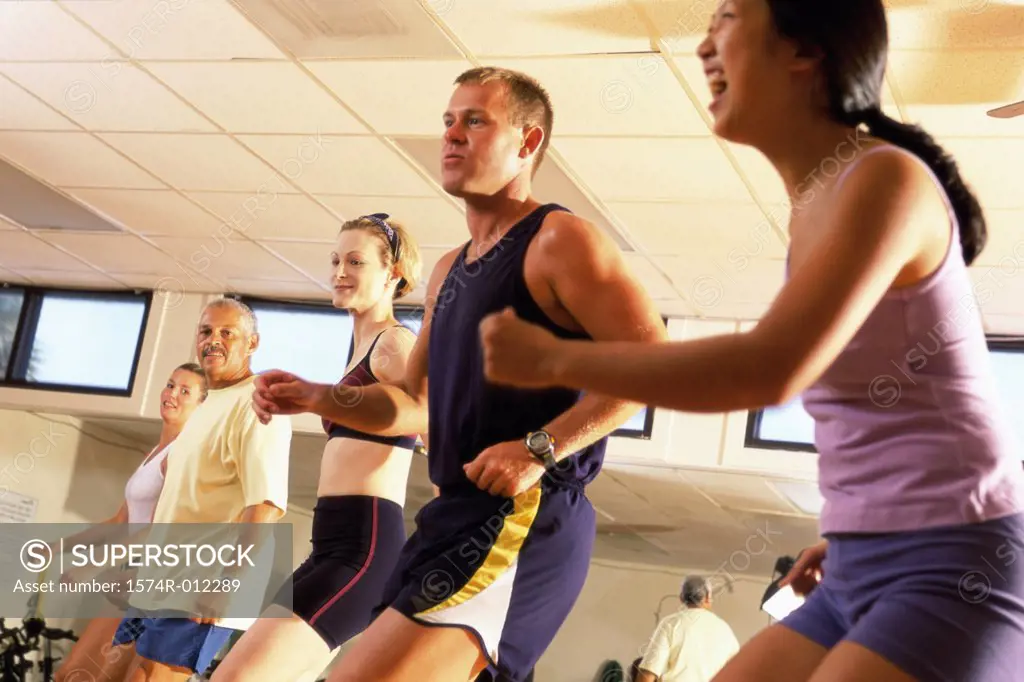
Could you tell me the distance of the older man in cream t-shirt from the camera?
300cm

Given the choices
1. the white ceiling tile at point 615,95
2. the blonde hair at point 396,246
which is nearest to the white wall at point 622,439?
the white ceiling tile at point 615,95

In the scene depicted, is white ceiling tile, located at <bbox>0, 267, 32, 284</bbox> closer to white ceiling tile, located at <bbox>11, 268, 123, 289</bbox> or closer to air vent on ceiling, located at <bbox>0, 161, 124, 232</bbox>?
white ceiling tile, located at <bbox>11, 268, 123, 289</bbox>

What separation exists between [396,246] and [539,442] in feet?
4.51

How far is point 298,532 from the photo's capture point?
1204cm

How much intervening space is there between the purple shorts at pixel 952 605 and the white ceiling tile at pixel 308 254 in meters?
5.60

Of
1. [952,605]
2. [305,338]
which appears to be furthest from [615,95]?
[305,338]

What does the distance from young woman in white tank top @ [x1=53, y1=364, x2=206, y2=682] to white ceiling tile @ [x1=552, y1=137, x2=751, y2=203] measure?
1776mm

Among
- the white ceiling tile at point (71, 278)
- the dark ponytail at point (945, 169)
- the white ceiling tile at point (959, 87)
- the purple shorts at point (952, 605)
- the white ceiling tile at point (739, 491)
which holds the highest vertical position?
the white ceiling tile at point (959, 87)

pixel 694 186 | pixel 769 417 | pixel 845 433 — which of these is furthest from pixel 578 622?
pixel 845 433

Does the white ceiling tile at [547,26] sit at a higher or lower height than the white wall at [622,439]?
higher

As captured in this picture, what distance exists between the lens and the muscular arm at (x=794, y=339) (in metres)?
0.93

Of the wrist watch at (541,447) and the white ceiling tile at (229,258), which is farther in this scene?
the white ceiling tile at (229,258)

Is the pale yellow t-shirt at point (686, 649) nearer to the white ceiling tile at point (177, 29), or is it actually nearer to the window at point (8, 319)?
the white ceiling tile at point (177, 29)

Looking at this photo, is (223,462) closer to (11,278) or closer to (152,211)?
(152,211)
